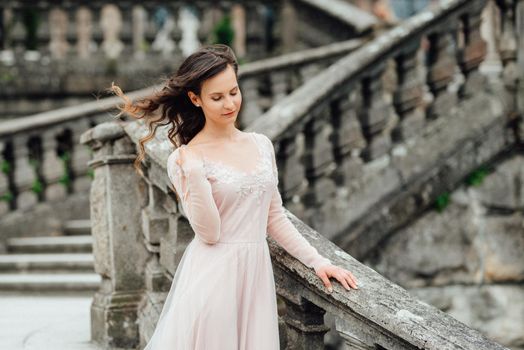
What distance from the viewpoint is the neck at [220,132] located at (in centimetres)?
271

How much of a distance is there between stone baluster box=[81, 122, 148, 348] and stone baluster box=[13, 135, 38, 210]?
3161 mm

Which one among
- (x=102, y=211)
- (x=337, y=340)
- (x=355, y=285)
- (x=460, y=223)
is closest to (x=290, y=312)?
(x=355, y=285)

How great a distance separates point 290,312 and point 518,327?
10.7ft

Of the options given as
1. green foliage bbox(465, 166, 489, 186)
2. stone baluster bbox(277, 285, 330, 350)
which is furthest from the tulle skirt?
green foliage bbox(465, 166, 489, 186)

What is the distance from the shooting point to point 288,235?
2.82 m

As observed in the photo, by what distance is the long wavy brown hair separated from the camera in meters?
2.66

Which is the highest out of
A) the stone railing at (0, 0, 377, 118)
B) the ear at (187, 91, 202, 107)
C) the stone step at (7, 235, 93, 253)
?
the stone railing at (0, 0, 377, 118)

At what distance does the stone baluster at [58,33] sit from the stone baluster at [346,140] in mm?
4713

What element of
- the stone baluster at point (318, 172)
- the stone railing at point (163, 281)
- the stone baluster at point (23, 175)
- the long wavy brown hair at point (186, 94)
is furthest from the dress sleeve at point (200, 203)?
the stone baluster at point (23, 175)

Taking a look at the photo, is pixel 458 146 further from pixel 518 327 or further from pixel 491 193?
pixel 518 327

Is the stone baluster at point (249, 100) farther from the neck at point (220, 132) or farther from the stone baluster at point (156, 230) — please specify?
the neck at point (220, 132)

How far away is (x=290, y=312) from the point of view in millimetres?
Result: 2990

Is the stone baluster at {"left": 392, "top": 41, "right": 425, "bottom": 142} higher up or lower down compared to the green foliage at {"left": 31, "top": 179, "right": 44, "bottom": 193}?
higher up

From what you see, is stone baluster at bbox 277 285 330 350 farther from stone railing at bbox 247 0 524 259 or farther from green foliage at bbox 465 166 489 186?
green foliage at bbox 465 166 489 186
